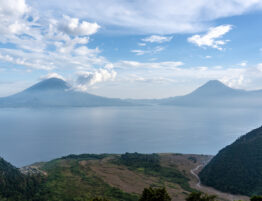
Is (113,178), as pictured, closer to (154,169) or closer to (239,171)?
(154,169)

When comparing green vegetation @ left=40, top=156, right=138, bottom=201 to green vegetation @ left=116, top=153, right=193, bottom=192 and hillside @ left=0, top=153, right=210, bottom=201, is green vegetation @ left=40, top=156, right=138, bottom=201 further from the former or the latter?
green vegetation @ left=116, top=153, right=193, bottom=192

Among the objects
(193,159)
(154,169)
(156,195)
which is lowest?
(193,159)

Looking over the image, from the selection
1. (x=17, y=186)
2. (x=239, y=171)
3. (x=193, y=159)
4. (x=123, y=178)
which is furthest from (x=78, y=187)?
(x=193, y=159)

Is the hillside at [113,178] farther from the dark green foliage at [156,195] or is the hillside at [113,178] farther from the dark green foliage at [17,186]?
the dark green foliage at [156,195]

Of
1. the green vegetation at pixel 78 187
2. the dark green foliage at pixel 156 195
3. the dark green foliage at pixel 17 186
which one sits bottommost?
the green vegetation at pixel 78 187

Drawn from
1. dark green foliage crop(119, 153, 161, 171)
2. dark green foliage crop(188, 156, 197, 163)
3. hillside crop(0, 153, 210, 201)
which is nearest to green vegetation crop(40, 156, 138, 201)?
hillside crop(0, 153, 210, 201)

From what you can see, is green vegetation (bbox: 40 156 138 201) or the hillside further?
the hillside

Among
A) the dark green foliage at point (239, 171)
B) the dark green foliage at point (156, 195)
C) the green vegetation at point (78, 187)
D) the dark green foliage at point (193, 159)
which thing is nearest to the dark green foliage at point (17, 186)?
the green vegetation at point (78, 187)

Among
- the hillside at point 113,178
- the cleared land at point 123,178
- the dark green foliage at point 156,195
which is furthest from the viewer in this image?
the cleared land at point 123,178
